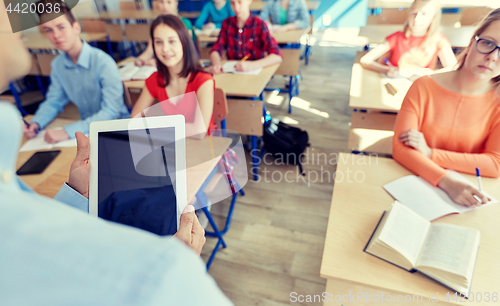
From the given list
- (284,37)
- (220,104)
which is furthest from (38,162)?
(284,37)

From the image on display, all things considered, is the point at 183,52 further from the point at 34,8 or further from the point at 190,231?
the point at 190,231

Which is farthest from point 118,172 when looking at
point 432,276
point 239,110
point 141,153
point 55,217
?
point 239,110

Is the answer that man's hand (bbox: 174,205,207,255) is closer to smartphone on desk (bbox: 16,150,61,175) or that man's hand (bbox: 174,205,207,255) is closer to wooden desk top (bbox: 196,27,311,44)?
smartphone on desk (bbox: 16,150,61,175)

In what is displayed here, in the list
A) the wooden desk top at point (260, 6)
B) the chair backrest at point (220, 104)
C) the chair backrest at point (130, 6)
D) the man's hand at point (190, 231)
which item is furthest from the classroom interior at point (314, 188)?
the wooden desk top at point (260, 6)

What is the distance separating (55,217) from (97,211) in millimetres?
257

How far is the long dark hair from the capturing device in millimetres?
1362

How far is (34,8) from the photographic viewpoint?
0.41 metres

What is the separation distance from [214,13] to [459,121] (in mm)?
3426

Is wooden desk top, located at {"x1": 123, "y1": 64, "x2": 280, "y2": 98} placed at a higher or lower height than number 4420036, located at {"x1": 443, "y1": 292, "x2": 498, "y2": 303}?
higher

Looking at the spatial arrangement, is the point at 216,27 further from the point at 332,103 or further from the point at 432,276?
the point at 432,276

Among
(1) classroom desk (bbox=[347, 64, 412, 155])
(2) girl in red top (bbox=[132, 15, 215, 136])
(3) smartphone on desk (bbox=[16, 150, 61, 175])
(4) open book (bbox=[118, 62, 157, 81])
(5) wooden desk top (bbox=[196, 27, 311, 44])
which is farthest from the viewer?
(5) wooden desk top (bbox=[196, 27, 311, 44])

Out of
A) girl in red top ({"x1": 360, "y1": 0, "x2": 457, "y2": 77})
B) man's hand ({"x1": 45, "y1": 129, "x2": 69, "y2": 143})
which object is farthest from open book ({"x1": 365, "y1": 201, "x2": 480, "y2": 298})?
man's hand ({"x1": 45, "y1": 129, "x2": 69, "y2": 143})

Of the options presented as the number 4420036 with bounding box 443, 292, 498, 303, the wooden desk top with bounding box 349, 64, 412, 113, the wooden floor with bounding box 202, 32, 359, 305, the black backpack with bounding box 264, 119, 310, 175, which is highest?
the wooden desk top with bounding box 349, 64, 412, 113

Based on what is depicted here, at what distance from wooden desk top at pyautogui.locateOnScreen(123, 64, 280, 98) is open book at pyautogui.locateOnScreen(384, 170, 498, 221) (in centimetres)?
110
